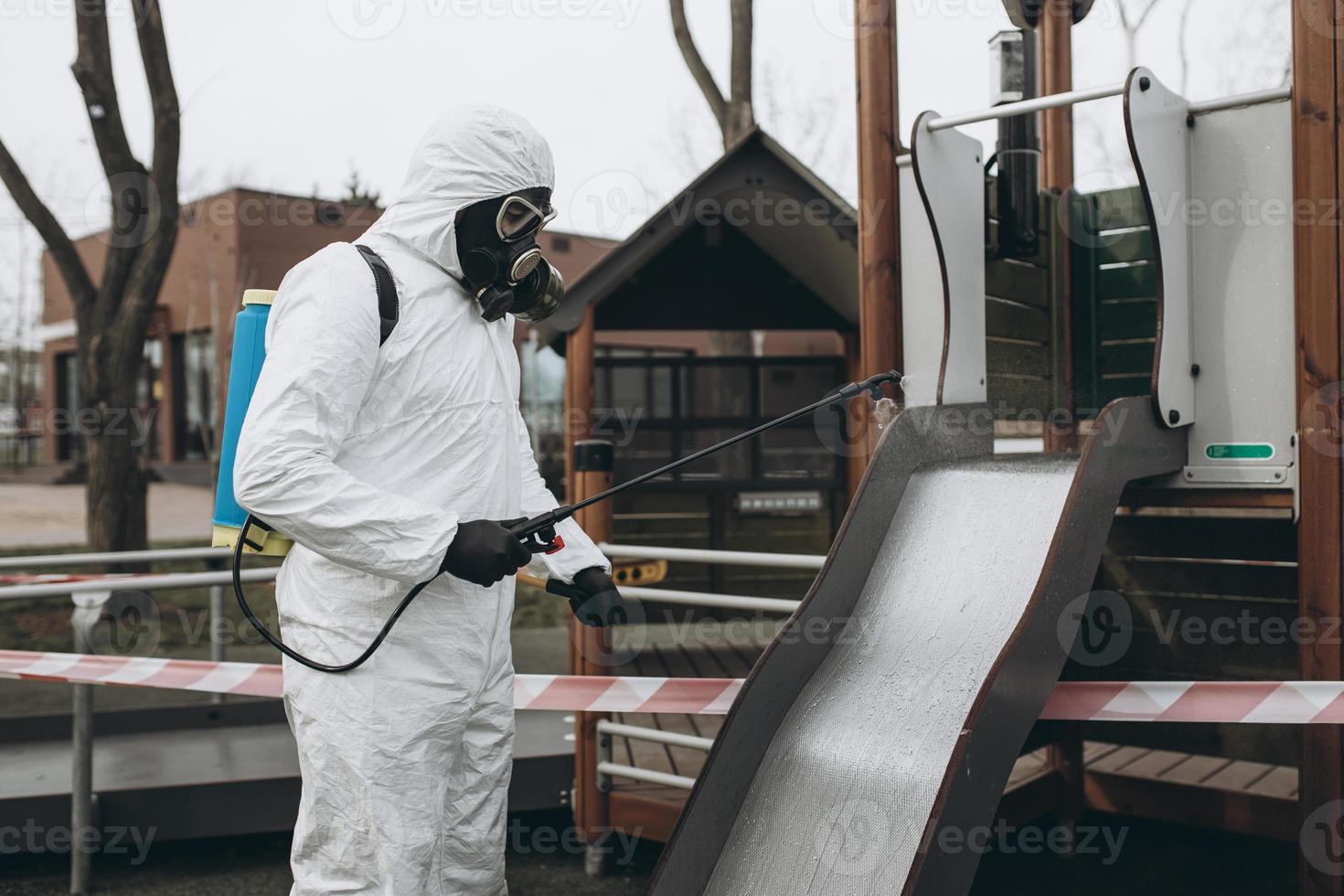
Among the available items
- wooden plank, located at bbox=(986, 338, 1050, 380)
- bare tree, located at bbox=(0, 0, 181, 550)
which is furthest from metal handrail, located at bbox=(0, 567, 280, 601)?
bare tree, located at bbox=(0, 0, 181, 550)

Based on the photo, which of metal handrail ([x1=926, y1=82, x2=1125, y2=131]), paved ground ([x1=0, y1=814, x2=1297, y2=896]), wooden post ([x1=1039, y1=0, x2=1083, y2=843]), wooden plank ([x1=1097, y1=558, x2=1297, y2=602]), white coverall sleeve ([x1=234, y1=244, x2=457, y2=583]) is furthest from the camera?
wooden post ([x1=1039, y1=0, x2=1083, y2=843])

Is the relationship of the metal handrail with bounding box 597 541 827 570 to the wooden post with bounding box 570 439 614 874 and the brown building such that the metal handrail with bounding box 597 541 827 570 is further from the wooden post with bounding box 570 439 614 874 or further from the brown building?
the brown building

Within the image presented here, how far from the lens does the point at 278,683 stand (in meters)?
3.48

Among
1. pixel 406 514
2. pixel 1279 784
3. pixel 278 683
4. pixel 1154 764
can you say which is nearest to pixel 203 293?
pixel 278 683

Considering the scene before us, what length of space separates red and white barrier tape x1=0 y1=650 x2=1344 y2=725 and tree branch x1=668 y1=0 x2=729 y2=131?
7646 mm

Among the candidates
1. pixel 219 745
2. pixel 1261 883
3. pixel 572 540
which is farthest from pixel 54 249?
pixel 1261 883

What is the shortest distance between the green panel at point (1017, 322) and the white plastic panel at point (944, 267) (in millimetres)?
183

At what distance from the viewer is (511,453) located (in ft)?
7.68

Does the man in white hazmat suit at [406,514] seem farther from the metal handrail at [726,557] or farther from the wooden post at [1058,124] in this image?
the wooden post at [1058,124]

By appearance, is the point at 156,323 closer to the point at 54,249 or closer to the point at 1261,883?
the point at 54,249

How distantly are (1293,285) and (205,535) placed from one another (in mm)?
14212

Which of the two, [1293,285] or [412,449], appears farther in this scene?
[1293,285]

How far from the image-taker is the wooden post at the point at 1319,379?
3166 millimetres

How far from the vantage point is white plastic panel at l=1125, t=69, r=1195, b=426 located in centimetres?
326
